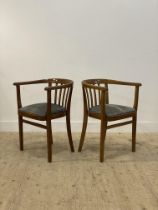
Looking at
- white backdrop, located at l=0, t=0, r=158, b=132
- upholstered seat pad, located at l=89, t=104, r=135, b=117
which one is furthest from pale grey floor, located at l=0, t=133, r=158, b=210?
white backdrop, located at l=0, t=0, r=158, b=132

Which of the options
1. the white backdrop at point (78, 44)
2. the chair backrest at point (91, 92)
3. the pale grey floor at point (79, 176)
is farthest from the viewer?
the white backdrop at point (78, 44)

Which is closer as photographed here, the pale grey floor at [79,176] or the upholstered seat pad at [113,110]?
the pale grey floor at [79,176]

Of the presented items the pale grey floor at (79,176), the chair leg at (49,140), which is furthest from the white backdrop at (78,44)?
the chair leg at (49,140)

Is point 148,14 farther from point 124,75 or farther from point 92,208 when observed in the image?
point 92,208

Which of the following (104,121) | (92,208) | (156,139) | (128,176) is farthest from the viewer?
(156,139)

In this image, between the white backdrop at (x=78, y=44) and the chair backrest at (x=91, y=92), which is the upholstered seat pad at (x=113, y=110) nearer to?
the chair backrest at (x=91, y=92)

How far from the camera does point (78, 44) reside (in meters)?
3.49

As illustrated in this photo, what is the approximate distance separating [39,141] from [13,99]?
2.04 ft

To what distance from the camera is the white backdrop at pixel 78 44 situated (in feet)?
11.2

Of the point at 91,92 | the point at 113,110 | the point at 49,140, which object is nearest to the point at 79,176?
the point at 49,140

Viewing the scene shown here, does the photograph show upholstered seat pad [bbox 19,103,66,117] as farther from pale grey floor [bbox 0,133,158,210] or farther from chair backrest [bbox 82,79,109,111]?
pale grey floor [bbox 0,133,158,210]

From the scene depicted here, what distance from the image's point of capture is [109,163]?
9.16 feet

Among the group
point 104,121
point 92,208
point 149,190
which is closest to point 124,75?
point 104,121

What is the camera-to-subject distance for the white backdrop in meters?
3.41
